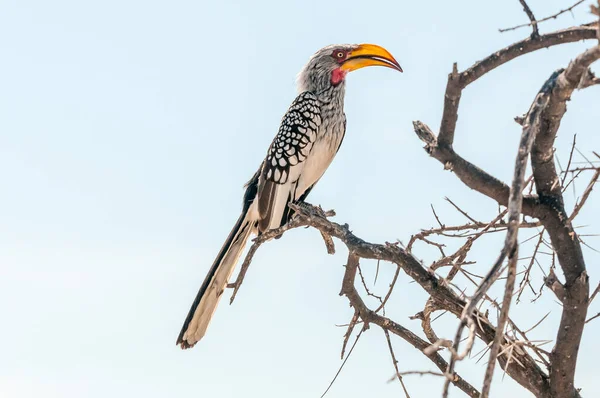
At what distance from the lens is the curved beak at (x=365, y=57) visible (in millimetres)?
6110

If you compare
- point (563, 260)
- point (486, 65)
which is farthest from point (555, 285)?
point (486, 65)

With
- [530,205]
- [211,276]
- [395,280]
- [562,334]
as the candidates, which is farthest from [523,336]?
[211,276]

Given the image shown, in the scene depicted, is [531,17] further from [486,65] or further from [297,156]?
[297,156]

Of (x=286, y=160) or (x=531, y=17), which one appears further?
(x=286, y=160)

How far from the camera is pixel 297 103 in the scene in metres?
6.14

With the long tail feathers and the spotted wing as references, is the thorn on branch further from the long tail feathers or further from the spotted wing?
the spotted wing

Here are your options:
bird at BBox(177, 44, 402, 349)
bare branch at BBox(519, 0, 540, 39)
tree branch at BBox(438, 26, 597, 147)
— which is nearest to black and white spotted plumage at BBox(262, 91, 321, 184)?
bird at BBox(177, 44, 402, 349)

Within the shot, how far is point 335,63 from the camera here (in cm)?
641

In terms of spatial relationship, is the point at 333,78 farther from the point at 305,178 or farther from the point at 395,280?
the point at 395,280

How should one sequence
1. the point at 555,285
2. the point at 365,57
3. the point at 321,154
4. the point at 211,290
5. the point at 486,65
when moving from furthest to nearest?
the point at 365,57 < the point at 321,154 < the point at 211,290 < the point at 555,285 < the point at 486,65

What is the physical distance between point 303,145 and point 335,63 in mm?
910

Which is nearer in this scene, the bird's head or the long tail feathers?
the long tail feathers

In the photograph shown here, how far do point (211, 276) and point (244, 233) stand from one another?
615mm

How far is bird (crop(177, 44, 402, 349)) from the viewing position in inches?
219
